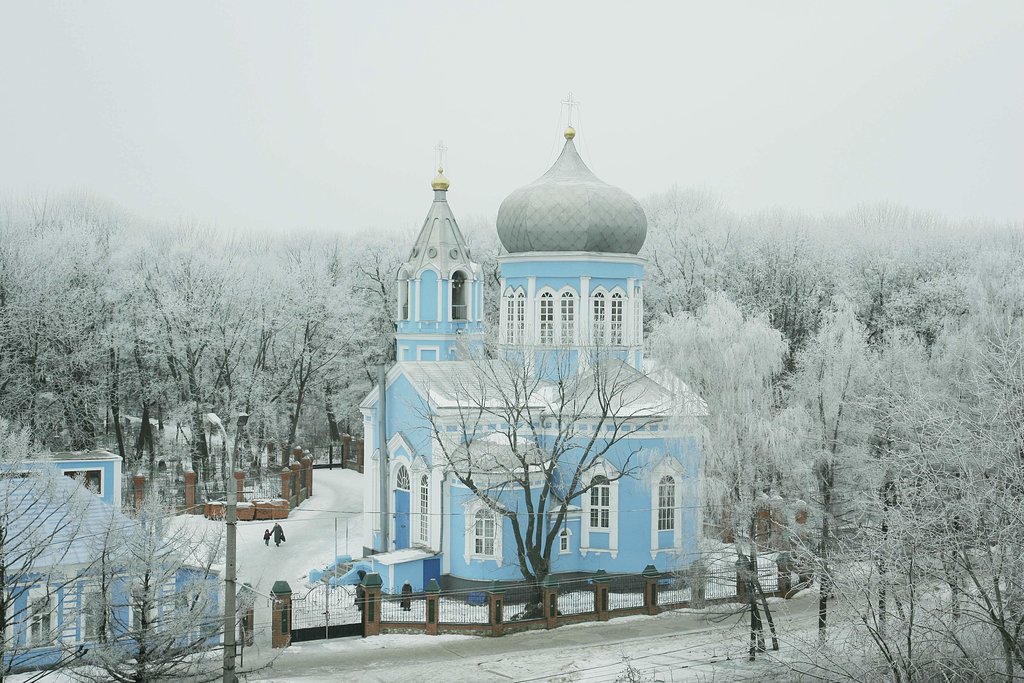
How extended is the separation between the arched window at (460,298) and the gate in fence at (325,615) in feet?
25.6

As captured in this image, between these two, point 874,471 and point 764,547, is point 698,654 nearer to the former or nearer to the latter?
point 764,547

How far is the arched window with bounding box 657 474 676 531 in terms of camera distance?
24.0m

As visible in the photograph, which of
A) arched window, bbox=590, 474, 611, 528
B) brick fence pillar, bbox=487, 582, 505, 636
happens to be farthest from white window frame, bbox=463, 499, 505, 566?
arched window, bbox=590, 474, 611, 528

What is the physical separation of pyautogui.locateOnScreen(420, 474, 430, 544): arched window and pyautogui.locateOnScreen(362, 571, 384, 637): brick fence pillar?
3.30m

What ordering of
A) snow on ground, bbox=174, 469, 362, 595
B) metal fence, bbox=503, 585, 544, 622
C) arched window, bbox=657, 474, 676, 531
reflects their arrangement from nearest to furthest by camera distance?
1. metal fence, bbox=503, 585, 544, 622
2. arched window, bbox=657, 474, 676, 531
3. snow on ground, bbox=174, 469, 362, 595

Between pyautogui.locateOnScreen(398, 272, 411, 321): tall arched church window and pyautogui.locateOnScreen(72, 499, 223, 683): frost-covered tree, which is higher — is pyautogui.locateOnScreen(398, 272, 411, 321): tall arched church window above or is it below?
above

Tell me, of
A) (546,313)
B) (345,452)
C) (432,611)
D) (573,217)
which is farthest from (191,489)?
(573,217)

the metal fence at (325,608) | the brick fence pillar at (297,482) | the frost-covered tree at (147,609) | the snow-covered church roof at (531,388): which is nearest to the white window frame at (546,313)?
the snow-covered church roof at (531,388)

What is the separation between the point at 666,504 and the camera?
24109 millimetres

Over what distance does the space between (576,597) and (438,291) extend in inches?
341

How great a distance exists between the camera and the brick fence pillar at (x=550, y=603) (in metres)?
21.4

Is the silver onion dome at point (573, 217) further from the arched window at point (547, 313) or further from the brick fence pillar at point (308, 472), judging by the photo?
the brick fence pillar at point (308, 472)

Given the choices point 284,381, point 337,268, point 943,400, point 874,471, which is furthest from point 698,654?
point 337,268

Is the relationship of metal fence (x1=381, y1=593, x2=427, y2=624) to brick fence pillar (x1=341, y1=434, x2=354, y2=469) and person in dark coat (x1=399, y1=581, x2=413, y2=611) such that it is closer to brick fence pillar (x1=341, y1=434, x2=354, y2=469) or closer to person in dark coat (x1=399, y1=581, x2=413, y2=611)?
person in dark coat (x1=399, y1=581, x2=413, y2=611)
